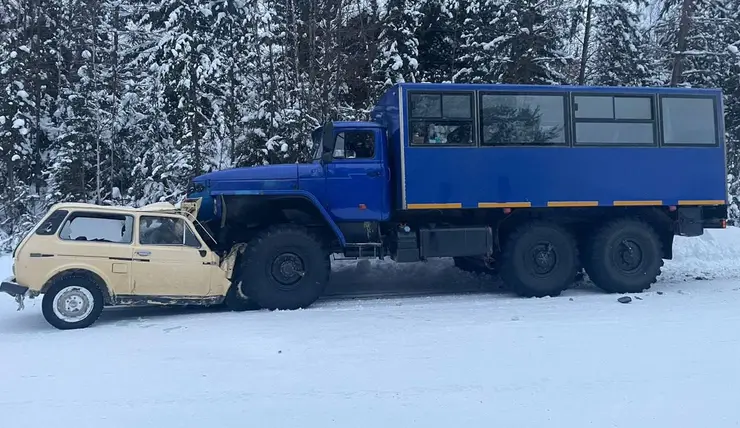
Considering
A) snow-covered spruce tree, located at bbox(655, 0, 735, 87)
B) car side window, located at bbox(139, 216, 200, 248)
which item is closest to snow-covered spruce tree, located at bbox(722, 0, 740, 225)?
snow-covered spruce tree, located at bbox(655, 0, 735, 87)

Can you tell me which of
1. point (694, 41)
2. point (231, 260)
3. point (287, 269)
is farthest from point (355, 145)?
point (694, 41)

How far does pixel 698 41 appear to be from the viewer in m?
19.3

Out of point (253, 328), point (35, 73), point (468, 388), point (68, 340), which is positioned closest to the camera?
point (468, 388)

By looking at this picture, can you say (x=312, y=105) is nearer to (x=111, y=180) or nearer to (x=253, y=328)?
(x=111, y=180)

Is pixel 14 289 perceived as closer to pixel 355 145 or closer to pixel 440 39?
pixel 355 145

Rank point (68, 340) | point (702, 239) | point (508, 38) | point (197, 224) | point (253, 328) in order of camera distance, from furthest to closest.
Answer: point (508, 38) → point (702, 239) → point (197, 224) → point (253, 328) → point (68, 340)

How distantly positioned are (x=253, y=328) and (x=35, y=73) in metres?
15.5

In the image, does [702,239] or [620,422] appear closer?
[620,422]

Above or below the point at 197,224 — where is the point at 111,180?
above

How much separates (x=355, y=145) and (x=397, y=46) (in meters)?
9.25

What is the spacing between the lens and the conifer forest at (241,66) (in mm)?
17078

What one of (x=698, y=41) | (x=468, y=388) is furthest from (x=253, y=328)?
(x=698, y=41)

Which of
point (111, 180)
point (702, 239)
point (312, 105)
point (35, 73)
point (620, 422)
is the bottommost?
point (620, 422)

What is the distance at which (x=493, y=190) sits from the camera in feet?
32.2
